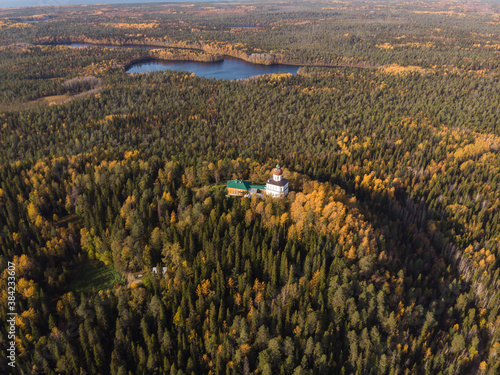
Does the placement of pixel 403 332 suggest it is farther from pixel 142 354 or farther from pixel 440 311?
pixel 142 354

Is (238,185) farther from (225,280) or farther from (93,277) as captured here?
(93,277)

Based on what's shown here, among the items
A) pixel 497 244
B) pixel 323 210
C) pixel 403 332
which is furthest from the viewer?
pixel 497 244

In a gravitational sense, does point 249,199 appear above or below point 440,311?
above

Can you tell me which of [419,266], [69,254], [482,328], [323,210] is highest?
[323,210]

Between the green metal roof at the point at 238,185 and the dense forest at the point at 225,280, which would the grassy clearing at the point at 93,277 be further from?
the green metal roof at the point at 238,185

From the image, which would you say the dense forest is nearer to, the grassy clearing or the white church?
the grassy clearing

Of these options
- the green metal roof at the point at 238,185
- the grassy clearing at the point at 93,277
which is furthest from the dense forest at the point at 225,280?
the green metal roof at the point at 238,185

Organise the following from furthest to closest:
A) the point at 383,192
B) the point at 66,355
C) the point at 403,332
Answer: the point at 383,192 → the point at 403,332 → the point at 66,355

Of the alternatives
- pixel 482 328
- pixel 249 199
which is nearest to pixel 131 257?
pixel 249 199

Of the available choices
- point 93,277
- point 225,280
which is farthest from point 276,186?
point 93,277
